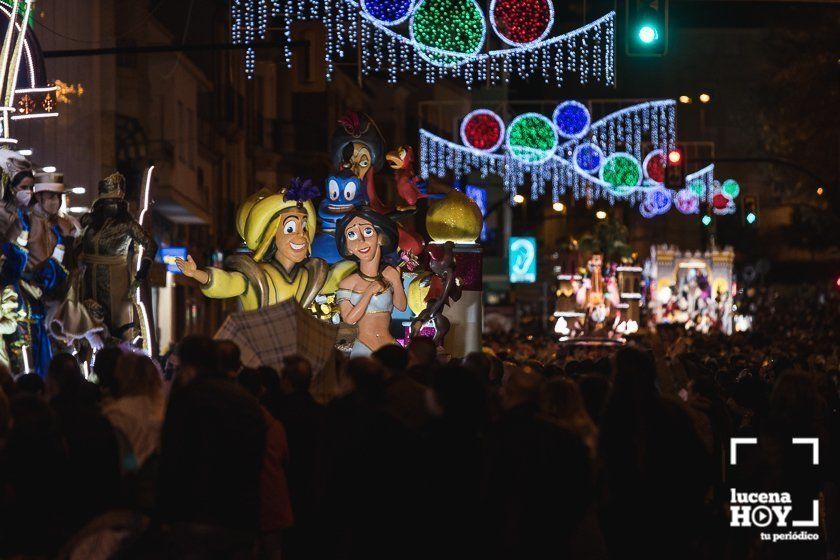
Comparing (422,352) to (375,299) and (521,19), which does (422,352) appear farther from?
(521,19)

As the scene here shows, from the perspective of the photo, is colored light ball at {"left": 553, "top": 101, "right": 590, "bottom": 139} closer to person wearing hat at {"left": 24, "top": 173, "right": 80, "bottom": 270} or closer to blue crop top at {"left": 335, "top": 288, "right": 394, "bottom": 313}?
blue crop top at {"left": 335, "top": 288, "right": 394, "bottom": 313}

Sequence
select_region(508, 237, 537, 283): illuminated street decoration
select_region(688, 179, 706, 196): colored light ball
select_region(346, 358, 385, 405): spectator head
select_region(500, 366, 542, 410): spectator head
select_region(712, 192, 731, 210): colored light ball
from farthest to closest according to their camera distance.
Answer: select_region(508, 237, 537, 283): illuminated street decoration, select_region(712, 192, 731, 210): colored light ball, select_region(688, 179, 706, 196): colored light ball, select_region(346, 358, 385, 405): spectator head, select_region(500, 366, 542, 410): spectator head

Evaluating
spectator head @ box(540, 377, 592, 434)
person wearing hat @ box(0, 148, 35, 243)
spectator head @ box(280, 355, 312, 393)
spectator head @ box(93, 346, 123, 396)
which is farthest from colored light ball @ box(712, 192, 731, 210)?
spectator head @ box(540, 377, 592, 434)

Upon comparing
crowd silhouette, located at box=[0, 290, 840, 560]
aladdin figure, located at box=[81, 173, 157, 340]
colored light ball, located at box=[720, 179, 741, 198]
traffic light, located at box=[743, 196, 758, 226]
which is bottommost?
crowd silhouette, located at box=[0, 290, 840, 560]

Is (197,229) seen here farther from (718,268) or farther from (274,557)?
(274,557)

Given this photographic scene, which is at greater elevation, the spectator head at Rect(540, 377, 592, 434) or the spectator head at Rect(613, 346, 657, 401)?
the spectator head at Rect(613, 346, 657, 401)

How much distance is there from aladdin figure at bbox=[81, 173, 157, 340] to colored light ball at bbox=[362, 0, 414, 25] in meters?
5.86

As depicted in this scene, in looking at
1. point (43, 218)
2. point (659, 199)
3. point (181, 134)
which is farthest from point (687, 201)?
point (43, 218)

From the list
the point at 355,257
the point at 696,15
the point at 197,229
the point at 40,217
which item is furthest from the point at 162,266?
the point at 696,15

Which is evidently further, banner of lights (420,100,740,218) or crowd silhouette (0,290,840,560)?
banner of lights (420,100,740,218)

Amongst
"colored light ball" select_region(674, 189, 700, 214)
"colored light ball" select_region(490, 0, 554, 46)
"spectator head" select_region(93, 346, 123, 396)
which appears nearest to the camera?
"spectator head" select_region(93, 346, 123, 396)

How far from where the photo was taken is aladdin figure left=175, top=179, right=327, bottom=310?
17.7m

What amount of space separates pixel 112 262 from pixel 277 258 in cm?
215

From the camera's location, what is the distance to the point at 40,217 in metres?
15.7
